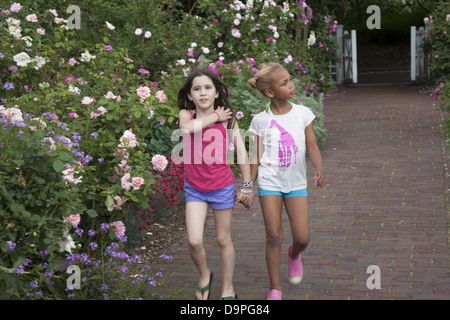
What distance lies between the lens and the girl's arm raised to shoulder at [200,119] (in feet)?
13.8

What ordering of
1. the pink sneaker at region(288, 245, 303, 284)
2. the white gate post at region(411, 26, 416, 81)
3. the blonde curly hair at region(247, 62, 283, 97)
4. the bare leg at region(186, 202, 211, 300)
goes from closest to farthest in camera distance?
the bare leg at region(186, 202, 211, 300)
the blonde curly hair at region(247, 62, 283, 97)
the pink sneaker at region(288, 245, 303, 284)
the white gate post at region(411, 26, 416, 81)

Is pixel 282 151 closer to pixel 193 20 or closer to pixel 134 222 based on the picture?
pixel 134 222

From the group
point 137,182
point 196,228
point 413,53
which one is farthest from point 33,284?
point 413,53

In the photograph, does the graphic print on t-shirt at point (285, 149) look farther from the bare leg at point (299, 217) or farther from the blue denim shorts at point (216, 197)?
the blue denim shorts at point (216, 197)

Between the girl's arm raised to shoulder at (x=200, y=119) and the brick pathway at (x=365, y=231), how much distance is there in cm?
117

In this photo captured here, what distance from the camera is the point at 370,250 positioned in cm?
545

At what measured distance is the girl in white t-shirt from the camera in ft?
14.0

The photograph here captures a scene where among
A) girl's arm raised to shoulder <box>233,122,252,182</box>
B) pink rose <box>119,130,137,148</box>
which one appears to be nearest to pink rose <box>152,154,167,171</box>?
pink rose <box>119,130,137,148</box>

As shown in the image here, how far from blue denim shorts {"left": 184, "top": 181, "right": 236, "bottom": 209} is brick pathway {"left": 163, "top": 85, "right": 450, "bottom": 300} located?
705 millimetres

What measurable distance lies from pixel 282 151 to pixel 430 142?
6137 mm

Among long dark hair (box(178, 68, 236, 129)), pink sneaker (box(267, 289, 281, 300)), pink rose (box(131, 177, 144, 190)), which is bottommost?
pink sneaker (box(267, 289, 281, 300))

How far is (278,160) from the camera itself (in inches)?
169

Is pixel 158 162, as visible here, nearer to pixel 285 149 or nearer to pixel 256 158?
pixel 256 158

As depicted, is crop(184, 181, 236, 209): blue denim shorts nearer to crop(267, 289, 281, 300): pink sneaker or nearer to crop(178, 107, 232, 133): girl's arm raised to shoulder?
crop(178, 107, 232, 133): girl's arm raised to shoulder
